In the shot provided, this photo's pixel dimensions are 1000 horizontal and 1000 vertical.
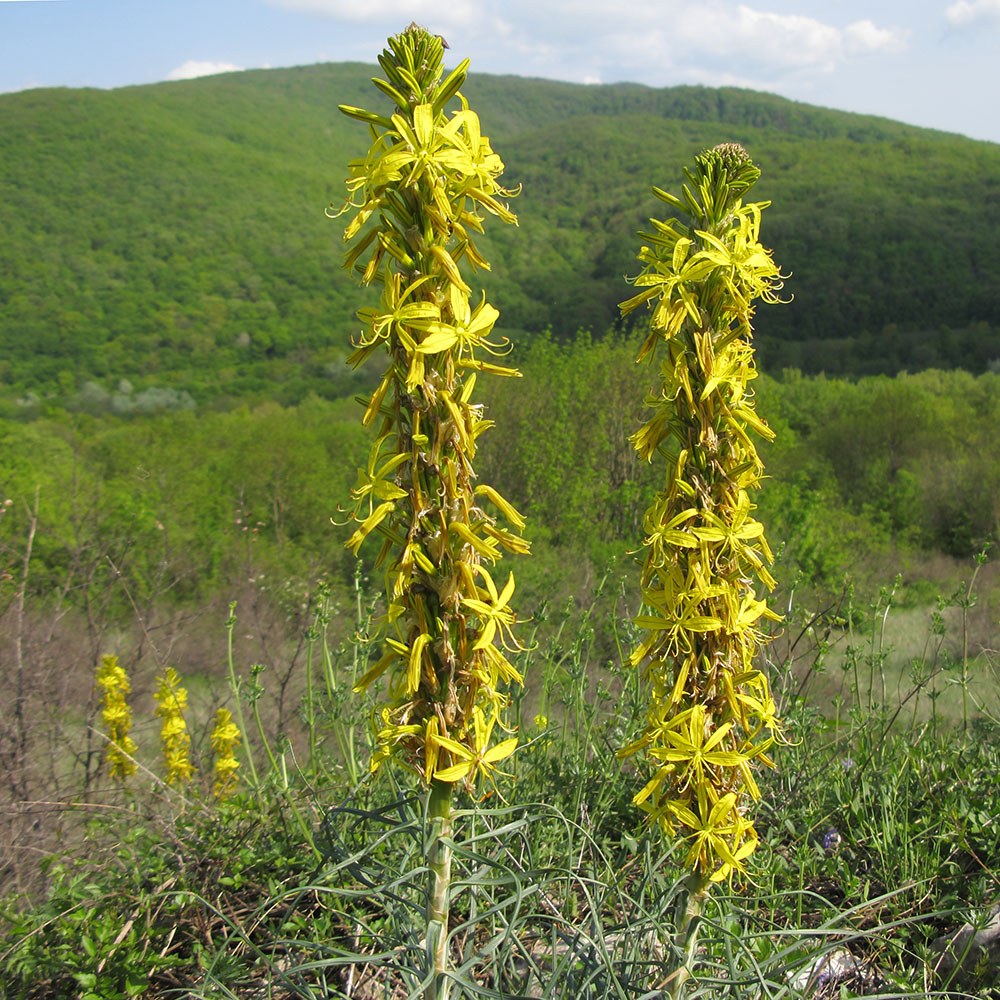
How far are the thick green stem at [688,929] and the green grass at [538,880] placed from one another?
52 mm

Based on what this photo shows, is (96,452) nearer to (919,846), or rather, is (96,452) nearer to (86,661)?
(86,661)

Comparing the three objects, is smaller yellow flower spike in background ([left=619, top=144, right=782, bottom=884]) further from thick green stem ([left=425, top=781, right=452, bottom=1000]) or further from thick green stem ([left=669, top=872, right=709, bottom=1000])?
thick green stem ([left=425, top=781, right=452, bottom=1000])

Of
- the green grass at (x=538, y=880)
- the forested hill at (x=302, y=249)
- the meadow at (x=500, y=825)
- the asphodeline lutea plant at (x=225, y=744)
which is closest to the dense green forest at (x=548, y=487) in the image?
the meadow at (x=500, y=825)

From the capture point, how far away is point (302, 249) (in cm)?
7725

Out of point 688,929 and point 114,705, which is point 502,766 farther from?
point 114,705

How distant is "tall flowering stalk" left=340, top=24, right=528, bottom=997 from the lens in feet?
5.48

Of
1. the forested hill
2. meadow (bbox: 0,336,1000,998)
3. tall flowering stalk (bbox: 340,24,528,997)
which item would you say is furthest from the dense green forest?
the forested hill

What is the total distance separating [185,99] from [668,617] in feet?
446

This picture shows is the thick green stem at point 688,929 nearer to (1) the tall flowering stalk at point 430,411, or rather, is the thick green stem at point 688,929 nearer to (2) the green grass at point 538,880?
(2) the green grass at point 538,880

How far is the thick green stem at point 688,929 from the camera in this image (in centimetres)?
201

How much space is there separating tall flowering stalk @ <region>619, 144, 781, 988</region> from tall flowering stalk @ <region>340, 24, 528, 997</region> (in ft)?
1.73

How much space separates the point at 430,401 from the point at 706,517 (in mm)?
850

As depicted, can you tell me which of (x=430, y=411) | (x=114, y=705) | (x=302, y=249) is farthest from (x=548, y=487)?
(x=302, y=249)

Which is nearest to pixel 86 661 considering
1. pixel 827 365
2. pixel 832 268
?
pixel 827 365
